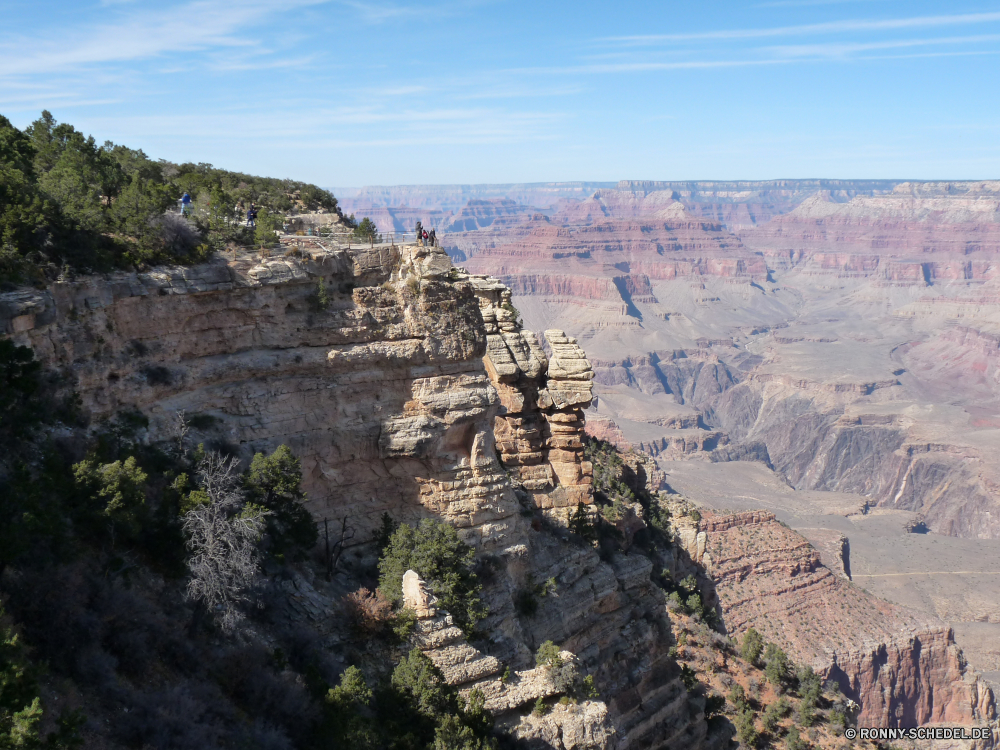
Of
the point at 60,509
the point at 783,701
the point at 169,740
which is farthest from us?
the point at 783,701

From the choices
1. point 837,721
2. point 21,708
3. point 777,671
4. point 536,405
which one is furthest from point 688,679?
point 21,708

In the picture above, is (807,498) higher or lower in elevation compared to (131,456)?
lower

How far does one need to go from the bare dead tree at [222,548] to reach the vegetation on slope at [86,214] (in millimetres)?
6281

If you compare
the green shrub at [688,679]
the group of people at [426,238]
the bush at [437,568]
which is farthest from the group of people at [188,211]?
the green shrub at [688,679]

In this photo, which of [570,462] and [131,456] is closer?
[131,456]

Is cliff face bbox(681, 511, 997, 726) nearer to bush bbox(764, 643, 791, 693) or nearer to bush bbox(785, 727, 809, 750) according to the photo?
bush bbox(764, 643, 791, 693)

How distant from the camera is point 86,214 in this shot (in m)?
22.2

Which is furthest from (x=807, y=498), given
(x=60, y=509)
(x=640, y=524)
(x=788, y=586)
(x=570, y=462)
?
(x=60, y=509)

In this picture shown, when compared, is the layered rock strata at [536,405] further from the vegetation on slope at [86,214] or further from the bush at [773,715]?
the bush at [773,715]

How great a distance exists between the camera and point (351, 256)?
2492 centimetres

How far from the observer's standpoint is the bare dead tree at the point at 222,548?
59.5ft

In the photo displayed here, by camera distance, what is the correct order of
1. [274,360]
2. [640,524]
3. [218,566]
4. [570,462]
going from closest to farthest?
[218,566]
[274,360]
[570,462]
[640,524]

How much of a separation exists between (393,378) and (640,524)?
2298cm

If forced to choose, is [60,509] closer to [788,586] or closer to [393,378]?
[393,378]
